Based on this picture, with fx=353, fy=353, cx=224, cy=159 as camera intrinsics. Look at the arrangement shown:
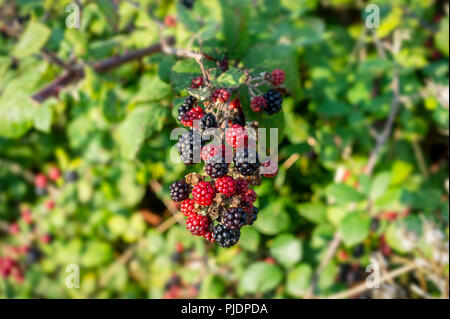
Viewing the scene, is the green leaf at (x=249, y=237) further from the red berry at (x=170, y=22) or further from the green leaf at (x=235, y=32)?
the red berry at (x=170, y=22)

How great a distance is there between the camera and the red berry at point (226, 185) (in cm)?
115

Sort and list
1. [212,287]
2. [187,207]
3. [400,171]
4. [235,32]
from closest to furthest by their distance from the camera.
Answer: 1. [187,207]
2. [235,32]
3. [212,287]
4. [400,171]

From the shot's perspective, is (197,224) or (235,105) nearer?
(197,224)

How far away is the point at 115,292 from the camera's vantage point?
3.05 metres

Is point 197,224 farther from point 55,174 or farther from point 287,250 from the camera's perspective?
point 55,174

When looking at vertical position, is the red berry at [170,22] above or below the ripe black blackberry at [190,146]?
above

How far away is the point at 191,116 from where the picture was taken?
4.06 ft

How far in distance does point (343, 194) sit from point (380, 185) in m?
0.23

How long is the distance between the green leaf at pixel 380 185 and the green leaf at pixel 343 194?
7 centimetres

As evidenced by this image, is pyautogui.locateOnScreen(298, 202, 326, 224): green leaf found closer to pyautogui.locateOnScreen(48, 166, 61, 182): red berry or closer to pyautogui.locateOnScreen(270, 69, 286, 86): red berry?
pyautogui.locateOnScreen(270, 69, 286, 86): red berry

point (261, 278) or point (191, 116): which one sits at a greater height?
point (191, 116)

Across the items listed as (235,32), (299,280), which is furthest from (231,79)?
(299,280)

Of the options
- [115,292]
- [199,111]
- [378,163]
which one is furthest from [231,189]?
[115,292]

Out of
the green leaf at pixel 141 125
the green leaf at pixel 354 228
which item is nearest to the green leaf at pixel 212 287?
the green leaf at pixel 354 228
